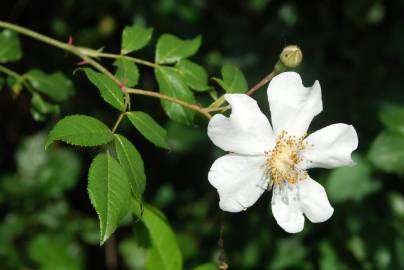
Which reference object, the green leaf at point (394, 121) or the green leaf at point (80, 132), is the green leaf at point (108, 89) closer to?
the green leaf at point (80, 132)

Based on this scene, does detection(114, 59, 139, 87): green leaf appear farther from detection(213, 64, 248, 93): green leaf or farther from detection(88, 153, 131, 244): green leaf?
detection(88, 153, 131, 244): green leaf

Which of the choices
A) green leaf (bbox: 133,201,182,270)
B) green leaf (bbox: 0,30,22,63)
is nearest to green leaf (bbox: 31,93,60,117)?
green leaf (bbox: 0,30,22,63)

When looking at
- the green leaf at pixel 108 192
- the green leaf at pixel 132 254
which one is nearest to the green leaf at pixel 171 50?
the green leaf at pixel 108 192

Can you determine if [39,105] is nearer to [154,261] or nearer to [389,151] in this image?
[154,261]

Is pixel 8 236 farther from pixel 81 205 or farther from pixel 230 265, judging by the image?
pixel 230 265

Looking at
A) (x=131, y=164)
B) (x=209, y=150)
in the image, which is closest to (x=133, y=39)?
(x=131, y=164)

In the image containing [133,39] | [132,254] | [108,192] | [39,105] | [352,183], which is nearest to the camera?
[108,192]

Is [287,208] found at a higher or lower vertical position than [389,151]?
higher
